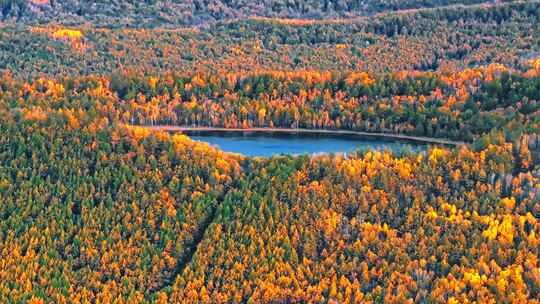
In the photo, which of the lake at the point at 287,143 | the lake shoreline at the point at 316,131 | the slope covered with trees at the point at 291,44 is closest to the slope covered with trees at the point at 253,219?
the lake shoreline at the point at 316,131

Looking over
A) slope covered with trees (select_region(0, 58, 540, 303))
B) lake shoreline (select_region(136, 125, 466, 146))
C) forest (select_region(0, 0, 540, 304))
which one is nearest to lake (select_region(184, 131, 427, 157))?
lake shoreline (select_region(136, 125, 466, 146))

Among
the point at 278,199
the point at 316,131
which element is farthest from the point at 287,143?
the point at 278,199

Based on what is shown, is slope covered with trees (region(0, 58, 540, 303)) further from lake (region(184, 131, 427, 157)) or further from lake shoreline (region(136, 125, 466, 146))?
lake (region(184, 131, 427, 157))

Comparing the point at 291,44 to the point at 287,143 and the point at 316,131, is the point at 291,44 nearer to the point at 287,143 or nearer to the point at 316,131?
the point at 316,131

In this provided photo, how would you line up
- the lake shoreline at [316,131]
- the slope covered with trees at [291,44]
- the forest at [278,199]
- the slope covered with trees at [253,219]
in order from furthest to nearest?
the slope covered with trees at [291,44], the lake shoreline at [316,131], the forest at [278,199], the slope covered with trees at [253,219]

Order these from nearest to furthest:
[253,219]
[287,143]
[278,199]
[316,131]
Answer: [253,219]
[278,199]
[287,143]
[316,131]

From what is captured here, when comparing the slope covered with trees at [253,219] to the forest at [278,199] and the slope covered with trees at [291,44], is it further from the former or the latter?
the slope covered with trees at [291,44]
